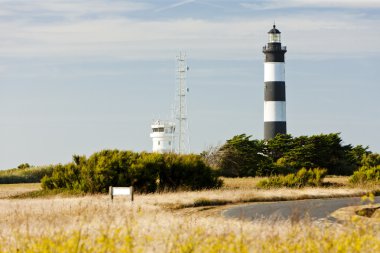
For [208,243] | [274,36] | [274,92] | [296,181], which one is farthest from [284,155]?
[208,243]

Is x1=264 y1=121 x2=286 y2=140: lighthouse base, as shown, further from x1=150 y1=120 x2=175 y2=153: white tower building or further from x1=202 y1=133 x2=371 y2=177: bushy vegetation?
x1=150 y1=120 x2=175 y2=153: white tower building

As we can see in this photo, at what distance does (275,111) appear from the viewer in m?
67.1

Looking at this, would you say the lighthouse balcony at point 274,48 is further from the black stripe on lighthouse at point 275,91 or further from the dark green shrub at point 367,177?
the dark green shrub at point 367,177

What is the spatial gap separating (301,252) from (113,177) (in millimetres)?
24291

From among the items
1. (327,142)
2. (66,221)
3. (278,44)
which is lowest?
(66,221)

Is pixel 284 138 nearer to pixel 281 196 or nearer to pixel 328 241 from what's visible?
pixel 281 196

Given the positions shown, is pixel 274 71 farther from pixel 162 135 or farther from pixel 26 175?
pixel 26 175

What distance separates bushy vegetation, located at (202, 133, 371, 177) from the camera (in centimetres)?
5134

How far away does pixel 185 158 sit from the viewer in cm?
3697

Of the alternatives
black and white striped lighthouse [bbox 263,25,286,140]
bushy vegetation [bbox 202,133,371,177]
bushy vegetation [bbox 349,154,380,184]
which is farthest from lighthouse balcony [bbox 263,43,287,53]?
bushy vegetation [bbox 349,154,380,184]

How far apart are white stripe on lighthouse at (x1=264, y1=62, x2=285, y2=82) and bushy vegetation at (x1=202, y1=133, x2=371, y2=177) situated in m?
10.7

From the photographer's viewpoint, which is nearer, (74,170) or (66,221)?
(66,221)

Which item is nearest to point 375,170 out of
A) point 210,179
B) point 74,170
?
point 210,179

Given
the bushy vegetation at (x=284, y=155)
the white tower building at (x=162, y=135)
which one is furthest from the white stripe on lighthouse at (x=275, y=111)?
the white tower building at (x=162, y=135)
